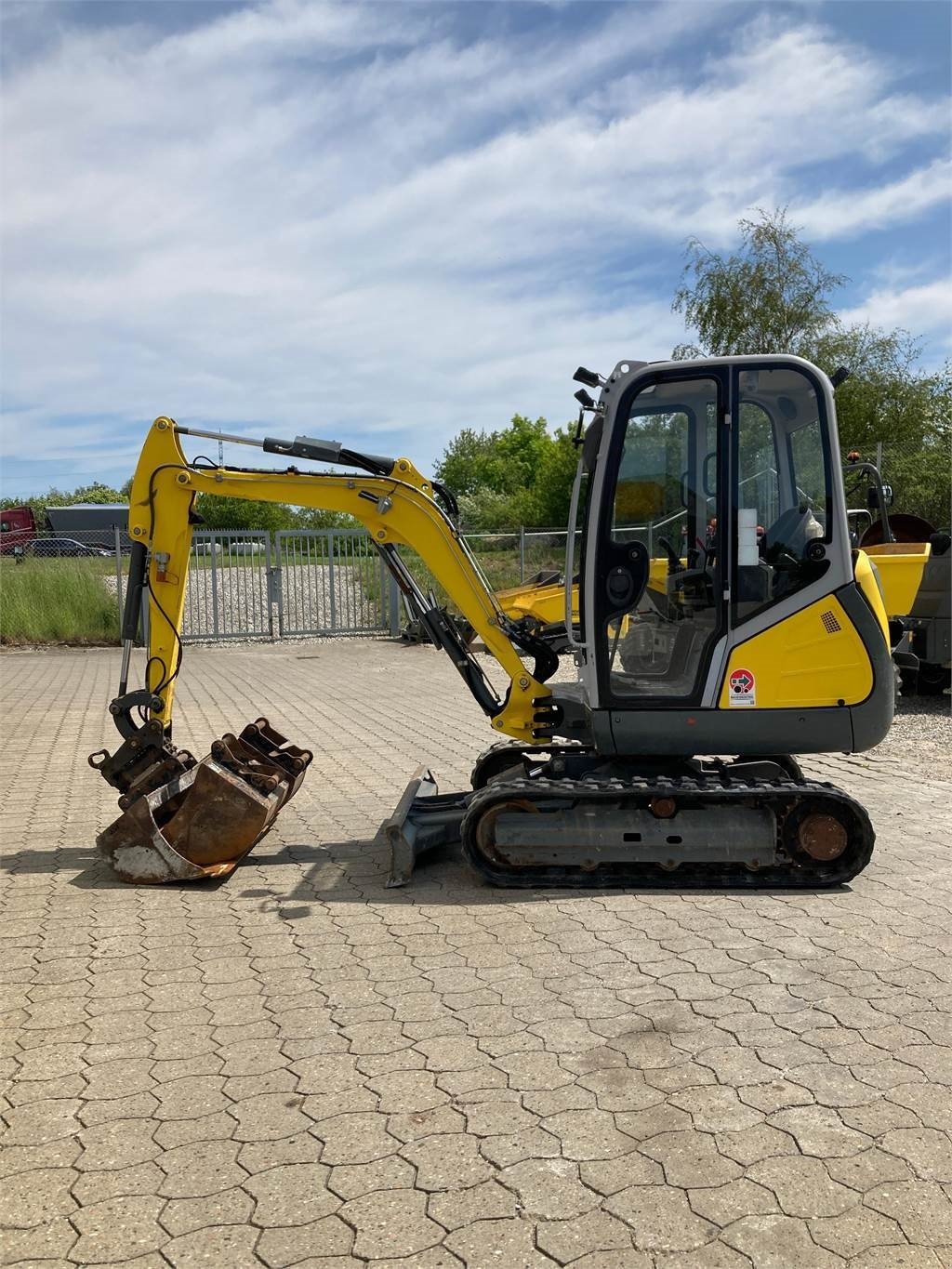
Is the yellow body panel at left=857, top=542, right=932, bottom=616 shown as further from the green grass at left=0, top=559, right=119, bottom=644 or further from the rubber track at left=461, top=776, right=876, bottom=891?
the green grass at left=0, top=559, right=119, bottom=644

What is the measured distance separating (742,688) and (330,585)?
53.4ft

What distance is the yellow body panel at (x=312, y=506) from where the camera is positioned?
6383 mm

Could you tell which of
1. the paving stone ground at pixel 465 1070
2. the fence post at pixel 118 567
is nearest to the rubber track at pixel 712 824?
the paving stone ground at pixel 465 1070

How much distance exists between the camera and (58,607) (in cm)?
2056

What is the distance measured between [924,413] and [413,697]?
48.7ft

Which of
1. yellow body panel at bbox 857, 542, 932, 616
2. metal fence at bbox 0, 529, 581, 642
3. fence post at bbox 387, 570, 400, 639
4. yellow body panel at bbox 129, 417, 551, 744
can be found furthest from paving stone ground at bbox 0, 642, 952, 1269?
fence post at bbox 387, 570, 400, 639

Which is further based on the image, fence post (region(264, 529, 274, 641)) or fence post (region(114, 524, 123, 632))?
fence post (region(264, 529, 274, 641))

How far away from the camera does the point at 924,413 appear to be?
76.7 feet

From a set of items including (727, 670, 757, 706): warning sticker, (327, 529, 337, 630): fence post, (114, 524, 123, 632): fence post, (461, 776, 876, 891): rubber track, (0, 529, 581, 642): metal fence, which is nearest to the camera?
(461, 776, 876, 891): rubber track

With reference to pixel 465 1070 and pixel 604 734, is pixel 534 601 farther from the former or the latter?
pixel 465 1070

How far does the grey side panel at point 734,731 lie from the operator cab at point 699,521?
0.26 ft

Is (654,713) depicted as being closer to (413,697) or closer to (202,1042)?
(202,1042)

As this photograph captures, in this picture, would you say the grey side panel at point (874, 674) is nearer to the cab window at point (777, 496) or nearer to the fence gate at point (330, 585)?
the cab window at point (777, 496)

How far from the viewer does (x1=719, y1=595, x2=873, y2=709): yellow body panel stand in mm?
5773
